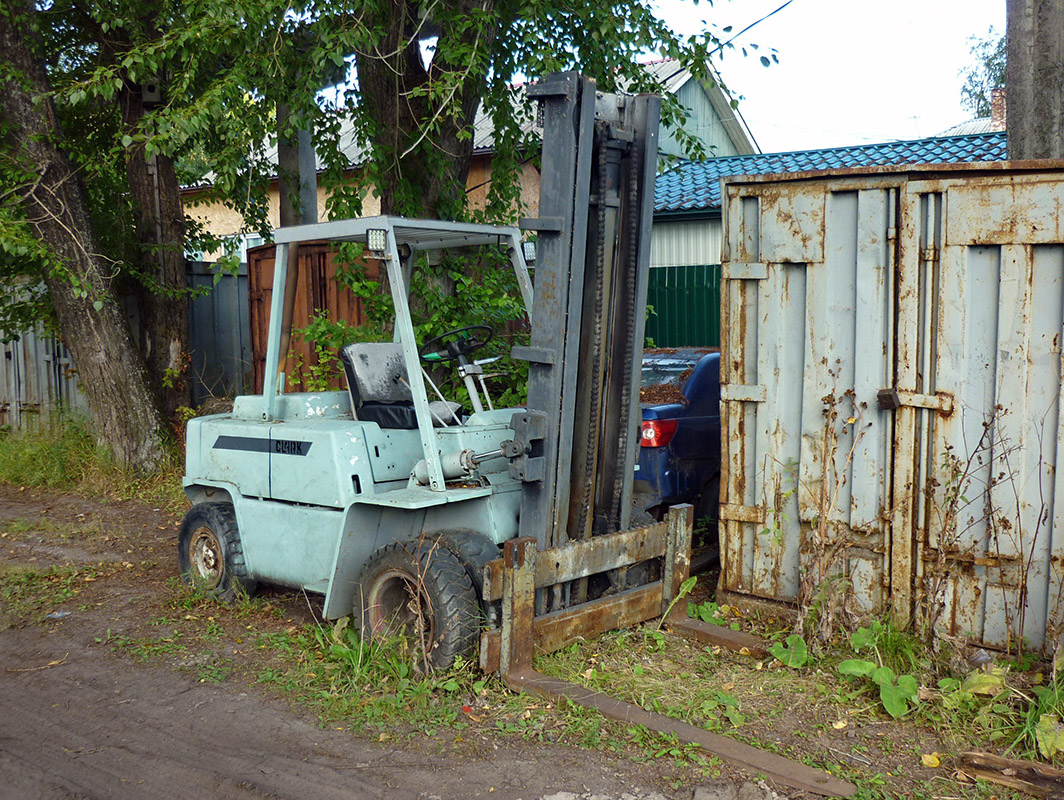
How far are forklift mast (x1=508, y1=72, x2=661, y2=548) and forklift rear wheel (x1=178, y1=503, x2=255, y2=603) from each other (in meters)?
2.21

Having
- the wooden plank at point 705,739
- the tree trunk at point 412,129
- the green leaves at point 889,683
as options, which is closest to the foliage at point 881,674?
the green leaves at point 889,683

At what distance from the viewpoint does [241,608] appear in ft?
20.7

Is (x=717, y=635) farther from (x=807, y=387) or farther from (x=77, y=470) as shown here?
(x=77, y=470)

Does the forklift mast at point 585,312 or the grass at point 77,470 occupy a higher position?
the forklift mast at point 585,312

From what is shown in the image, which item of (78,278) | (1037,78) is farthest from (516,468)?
(78,278)

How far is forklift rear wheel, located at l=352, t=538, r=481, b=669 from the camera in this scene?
4855 millimetres

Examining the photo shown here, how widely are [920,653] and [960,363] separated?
1.47m

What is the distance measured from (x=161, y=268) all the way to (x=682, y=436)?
7279mm

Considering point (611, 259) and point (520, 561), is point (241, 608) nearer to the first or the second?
point (520, 561)

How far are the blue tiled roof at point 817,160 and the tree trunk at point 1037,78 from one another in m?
8.42

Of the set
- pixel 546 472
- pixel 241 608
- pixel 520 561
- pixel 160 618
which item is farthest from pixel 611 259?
pixel 160 618

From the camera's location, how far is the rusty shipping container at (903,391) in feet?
15.5

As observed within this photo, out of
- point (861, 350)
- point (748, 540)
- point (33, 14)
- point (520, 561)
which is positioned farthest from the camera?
point (33, 14)

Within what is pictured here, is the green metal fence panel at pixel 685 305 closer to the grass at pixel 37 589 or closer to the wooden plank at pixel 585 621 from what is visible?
the grass at pixel 37 589
